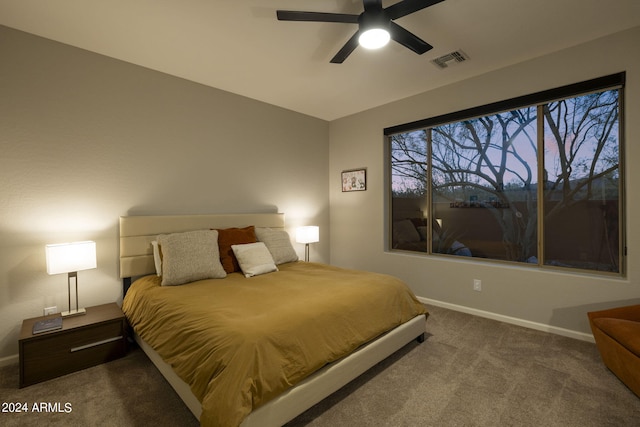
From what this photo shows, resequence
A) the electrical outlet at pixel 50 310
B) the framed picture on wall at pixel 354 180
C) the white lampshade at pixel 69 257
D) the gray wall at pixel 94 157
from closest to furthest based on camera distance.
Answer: the white lampshade at pixel 69 257 < the gray wall at pixel 94 157 < the electrical outlet at pixel 50 310 < the framed picture on wall at pixel 354 180

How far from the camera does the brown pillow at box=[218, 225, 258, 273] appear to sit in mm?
3027

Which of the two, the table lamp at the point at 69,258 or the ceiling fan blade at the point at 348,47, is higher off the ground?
the ceiling fan blade at the point at 348,47

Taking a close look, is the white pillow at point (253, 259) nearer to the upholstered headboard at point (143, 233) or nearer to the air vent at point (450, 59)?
the upholstered headboard at point (143, 233)

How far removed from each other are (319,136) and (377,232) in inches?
69.8

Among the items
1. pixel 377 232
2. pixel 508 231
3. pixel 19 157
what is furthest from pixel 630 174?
pixel 19 157

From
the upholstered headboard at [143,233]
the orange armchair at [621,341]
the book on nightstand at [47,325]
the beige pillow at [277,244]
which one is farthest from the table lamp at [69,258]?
the orange armchair at [621,341]

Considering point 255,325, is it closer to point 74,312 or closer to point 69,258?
point 69,258

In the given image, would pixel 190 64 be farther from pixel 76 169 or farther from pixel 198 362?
pixel 198 362

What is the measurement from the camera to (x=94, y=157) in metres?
2.75

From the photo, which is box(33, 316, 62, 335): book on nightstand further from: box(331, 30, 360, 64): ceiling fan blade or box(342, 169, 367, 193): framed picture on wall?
box(342, 169, 367, 193): framed picture on wall

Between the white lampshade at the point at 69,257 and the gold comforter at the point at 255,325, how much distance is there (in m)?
0.46

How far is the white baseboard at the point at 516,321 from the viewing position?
8.95 feet

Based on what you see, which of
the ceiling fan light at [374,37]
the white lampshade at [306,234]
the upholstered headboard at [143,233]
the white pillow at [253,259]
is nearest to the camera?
the ceiling fan light at [374,37]

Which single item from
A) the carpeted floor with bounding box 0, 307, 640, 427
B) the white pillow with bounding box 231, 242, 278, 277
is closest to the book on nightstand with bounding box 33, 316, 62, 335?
the carpeted floor with bounding box 0, 307, 640, 427
